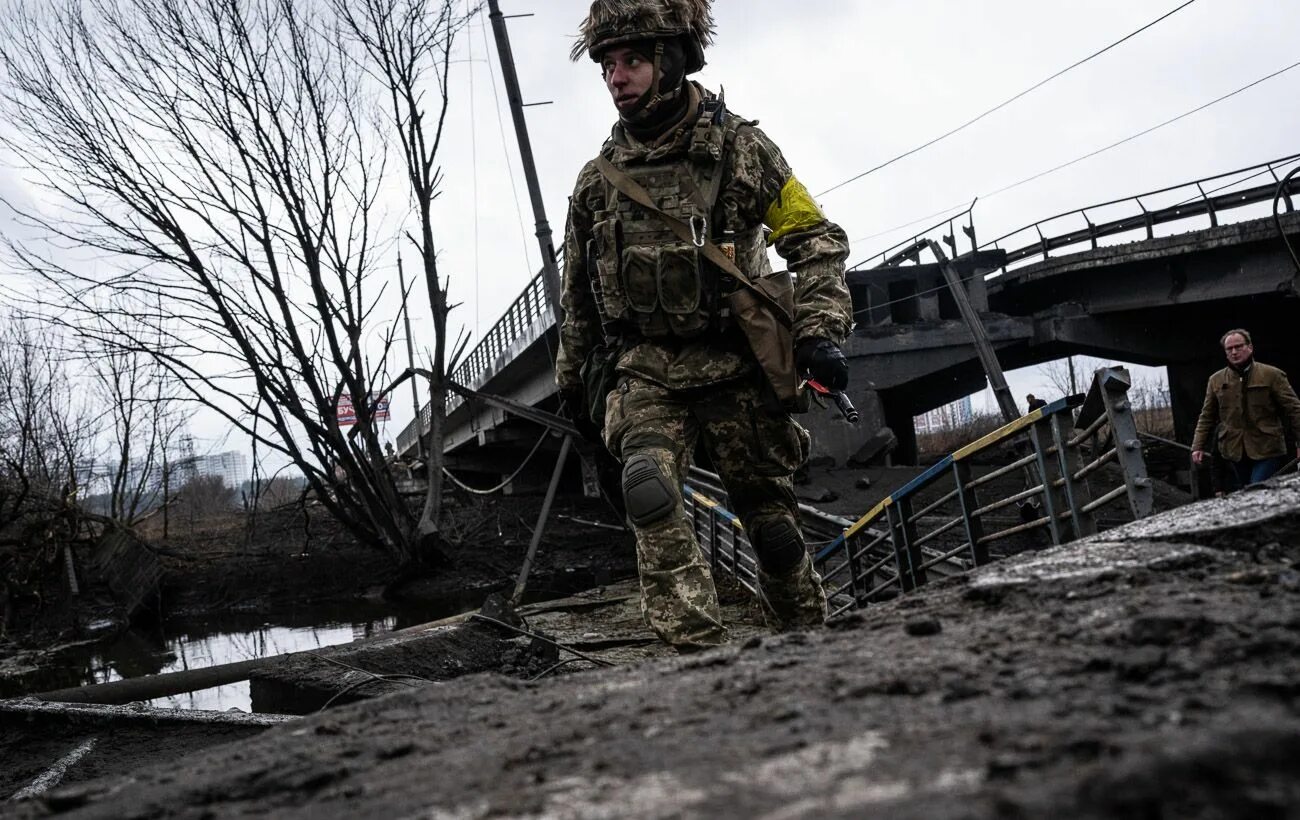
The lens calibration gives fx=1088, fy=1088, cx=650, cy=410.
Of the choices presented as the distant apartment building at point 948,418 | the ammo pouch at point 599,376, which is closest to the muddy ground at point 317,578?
the ammo pouch at point 599,376

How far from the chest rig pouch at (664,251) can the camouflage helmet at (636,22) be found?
27 centimetres

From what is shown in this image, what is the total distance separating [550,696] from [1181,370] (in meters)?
24.2

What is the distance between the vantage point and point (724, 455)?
11.9 ft

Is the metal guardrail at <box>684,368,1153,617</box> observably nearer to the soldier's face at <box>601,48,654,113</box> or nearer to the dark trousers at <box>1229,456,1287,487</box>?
the soldier's face at <box>601,48,654,113</box>

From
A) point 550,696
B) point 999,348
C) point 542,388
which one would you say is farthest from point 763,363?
point 999,348

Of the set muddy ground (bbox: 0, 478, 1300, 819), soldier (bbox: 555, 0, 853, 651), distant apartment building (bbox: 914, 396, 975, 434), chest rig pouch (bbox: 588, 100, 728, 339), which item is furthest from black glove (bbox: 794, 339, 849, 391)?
distant apartment building (bbox: 914, 396, 975, 434)

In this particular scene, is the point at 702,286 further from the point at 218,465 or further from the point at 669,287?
the point at 218,465

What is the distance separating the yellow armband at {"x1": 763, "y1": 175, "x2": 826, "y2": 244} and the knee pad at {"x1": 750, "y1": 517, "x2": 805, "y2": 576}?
3.24 ft

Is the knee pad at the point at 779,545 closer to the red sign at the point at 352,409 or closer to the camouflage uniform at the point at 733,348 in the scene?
the camouflage uniform at the point at 733,348

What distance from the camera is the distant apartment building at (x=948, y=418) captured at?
5088 cm

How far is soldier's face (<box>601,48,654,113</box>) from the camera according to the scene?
3.62 metres

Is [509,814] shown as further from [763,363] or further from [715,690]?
[763,363]

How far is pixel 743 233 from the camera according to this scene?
3770 mm

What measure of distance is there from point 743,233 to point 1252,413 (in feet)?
15.7
